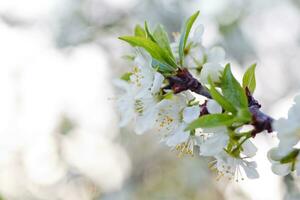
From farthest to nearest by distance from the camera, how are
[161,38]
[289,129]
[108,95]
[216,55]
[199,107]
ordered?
[108,95], [216,55], [161,38], [199,107], [289,129]

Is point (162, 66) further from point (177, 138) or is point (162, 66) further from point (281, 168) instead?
point (281, 168)

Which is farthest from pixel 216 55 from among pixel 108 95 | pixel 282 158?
pixel 108 95

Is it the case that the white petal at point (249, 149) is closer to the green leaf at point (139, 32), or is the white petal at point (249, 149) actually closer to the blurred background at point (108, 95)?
the green leaf at point (139, 32)

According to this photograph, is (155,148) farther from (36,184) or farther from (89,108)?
(36,184)

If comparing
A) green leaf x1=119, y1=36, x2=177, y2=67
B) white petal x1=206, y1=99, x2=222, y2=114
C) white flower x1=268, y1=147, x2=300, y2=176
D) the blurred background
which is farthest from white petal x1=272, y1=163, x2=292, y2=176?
the blurred background

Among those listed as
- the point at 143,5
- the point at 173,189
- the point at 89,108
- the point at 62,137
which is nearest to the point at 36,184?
the point at 62,137

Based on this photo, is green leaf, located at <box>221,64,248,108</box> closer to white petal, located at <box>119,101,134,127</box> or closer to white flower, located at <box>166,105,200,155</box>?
white flower, located at <box>166,105,200,155</box>

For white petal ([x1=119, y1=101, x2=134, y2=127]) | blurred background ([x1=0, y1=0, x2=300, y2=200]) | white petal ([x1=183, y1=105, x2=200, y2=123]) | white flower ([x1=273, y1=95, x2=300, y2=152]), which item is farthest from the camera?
blurred background ([x1=0, y1=0, x2=300, y2=200])
